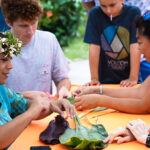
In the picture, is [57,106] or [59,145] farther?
[57,106]

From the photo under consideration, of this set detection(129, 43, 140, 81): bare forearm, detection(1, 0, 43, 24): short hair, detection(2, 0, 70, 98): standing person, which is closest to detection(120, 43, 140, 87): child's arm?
detection(129, 43, 140, 81): bare forearm

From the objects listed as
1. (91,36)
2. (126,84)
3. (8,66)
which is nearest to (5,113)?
(8,66)

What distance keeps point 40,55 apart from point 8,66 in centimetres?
93

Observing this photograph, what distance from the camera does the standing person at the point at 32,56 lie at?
2619mm

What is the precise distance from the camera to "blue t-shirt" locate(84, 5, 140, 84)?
307 cm

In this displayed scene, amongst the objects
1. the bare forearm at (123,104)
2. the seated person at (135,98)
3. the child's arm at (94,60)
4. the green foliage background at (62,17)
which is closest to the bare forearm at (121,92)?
the seated person at (135,98)

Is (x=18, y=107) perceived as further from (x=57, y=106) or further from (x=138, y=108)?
(x=138, y=108)

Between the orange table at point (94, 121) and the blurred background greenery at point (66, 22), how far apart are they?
5942 mm

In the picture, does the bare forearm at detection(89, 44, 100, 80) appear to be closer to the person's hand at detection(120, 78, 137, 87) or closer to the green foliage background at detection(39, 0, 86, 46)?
the person's hand at detection(120, 78, 137, 87)

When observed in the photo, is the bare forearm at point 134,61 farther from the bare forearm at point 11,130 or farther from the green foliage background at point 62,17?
the green foliage background at point 62,17

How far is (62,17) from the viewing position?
8.41 metres

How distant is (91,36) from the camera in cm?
321

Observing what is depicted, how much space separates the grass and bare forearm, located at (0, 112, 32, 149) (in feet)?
20.5

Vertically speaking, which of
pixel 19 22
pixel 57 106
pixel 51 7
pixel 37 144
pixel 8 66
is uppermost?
pixel 51 7
